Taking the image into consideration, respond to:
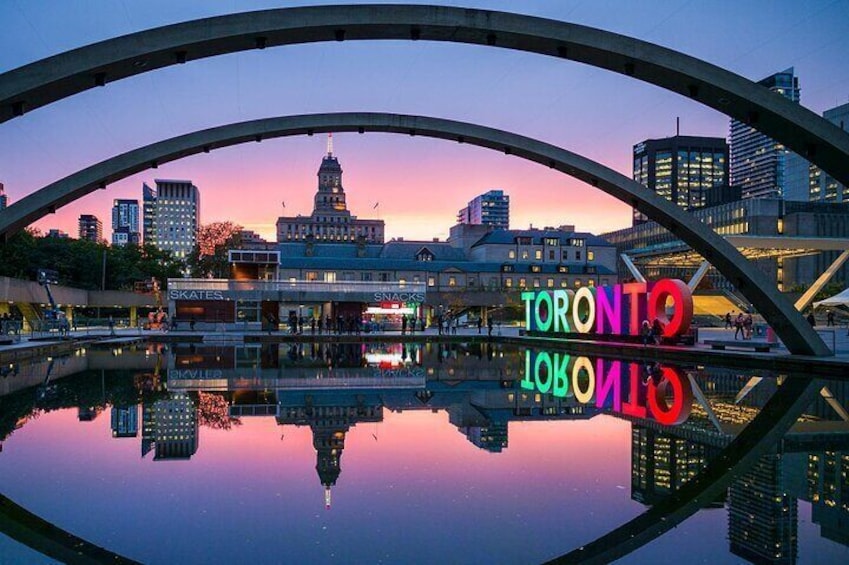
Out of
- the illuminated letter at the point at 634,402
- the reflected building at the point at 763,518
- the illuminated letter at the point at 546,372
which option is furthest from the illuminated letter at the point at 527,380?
the reflected building at the point at 763,518

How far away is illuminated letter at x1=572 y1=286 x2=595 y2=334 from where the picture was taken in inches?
1459

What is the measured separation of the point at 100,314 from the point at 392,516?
271ft

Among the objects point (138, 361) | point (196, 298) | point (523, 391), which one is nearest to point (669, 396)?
point (523, 391)

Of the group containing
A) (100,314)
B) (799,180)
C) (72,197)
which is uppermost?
(799,180)

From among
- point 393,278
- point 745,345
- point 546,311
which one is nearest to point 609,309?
point 745,345

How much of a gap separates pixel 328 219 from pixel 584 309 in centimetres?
15060

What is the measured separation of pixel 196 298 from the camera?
55.1 m

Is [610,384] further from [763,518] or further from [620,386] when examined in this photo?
[763,518]

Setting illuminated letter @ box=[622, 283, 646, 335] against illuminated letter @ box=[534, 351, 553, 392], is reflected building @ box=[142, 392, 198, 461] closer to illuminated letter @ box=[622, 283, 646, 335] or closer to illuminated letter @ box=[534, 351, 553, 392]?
illuminated letter @ box=[534, 351, 553, 392]

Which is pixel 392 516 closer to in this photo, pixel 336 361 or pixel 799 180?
pixel 336 361

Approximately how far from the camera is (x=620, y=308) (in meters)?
34.0

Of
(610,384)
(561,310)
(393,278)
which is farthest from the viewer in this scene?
(393,278)

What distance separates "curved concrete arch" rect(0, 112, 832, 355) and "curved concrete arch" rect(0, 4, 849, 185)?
304 inches

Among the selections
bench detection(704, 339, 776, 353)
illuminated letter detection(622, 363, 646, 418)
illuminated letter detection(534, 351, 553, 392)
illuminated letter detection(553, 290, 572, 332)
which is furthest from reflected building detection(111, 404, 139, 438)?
illuminated letter detection(553, 290, 572, 332)
